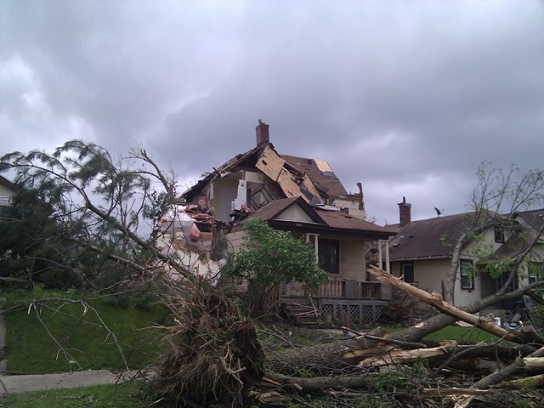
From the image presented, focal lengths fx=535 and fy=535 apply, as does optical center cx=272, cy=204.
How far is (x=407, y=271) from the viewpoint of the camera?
25.7 m

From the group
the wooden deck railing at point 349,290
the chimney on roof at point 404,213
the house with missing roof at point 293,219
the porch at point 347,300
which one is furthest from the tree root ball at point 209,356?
the chimney on roof at point 404,213

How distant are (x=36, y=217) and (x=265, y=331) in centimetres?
615

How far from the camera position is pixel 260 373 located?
6.50 meters

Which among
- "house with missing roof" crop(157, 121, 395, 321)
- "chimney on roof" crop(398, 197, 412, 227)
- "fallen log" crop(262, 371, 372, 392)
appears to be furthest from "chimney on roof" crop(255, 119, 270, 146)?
"fallen log" crop(262, 371, 372, 392)

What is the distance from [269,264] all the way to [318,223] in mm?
5485

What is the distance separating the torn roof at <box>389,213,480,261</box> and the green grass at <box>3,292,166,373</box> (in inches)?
620

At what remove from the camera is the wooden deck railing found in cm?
1700

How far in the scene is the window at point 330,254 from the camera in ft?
65.1

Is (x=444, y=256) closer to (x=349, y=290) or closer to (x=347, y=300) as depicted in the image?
(x=349, y=290)

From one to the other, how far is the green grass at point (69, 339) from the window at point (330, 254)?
939 centimetres

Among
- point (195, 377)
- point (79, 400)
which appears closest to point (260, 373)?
point (195, 377)

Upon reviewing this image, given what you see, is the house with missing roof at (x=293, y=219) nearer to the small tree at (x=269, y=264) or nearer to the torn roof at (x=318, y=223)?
the torn roof at (x=318, y=223)

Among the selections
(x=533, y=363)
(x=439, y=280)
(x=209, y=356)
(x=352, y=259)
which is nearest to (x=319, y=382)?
(x=209, y=356)

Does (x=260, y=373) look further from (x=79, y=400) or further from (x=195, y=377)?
(x=79, y=400)
